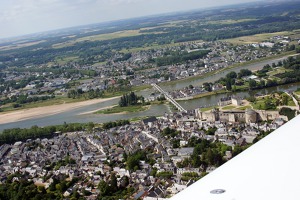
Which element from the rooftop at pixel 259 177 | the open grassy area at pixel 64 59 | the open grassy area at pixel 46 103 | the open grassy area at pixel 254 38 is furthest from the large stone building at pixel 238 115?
the open grassy area at pixel 64 59

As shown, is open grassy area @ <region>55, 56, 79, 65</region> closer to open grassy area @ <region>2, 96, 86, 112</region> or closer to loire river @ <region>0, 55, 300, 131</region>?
open grassy area @ <region>2, 96, 86, 112</region>

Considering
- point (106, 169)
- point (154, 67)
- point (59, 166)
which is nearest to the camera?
point (106, 169)

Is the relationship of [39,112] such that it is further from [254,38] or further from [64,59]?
[254,38]

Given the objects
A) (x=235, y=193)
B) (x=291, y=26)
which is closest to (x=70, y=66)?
(x=291, y=26)

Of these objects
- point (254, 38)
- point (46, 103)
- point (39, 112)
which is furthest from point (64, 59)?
point (39, 112)

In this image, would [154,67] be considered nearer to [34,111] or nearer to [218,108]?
[34,111]

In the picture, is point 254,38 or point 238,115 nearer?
point 238,115

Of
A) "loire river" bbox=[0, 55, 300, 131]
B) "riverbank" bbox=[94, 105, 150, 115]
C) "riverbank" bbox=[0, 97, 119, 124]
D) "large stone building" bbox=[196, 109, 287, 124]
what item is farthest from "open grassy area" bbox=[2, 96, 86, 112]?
"large stone building" bbox=[196, 109, 287, 124]

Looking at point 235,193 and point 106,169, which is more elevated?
point 235,193
